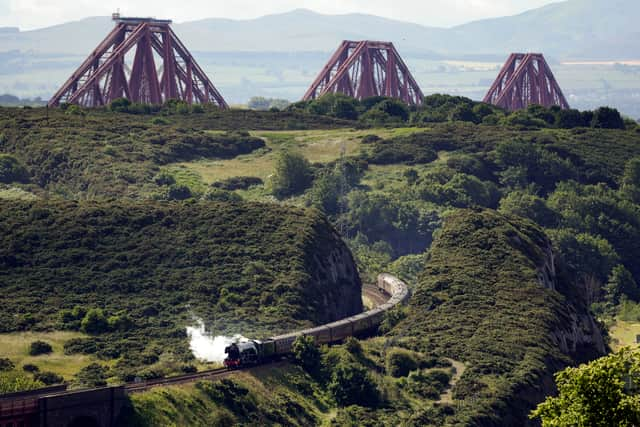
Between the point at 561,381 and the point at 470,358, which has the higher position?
the point at 561,381

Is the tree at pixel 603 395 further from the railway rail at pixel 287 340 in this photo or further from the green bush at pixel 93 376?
the green bush at pixel 93 376

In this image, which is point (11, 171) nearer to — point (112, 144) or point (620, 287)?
point (112, 144)

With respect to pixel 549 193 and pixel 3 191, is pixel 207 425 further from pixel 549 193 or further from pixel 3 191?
pixel 549 193

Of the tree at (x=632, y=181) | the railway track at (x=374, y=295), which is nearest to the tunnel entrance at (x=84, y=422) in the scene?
the railway track at (x=374, y=295)

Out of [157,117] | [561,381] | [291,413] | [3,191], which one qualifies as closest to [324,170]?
[157,117]

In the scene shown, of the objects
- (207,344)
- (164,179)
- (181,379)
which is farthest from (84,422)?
(164,179)

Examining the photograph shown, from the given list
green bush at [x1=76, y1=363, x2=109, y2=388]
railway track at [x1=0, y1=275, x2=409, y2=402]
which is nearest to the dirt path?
railway track at [x1=0, y1=275, x2=409, y2=402]
